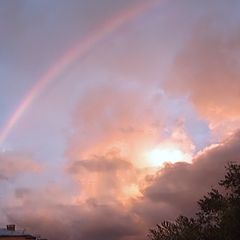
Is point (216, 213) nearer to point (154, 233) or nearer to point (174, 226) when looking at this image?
point (174, 226)

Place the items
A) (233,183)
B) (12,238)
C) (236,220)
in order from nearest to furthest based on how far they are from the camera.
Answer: (236,220), (233,183), (12,238)

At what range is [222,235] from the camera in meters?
52.8

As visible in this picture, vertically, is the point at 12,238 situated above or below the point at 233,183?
above

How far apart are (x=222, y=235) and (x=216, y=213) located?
6.19 metres

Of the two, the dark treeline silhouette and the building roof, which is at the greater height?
the building roof

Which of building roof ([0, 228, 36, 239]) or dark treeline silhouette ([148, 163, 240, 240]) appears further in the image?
building roof ([0, 228, 36, 239])

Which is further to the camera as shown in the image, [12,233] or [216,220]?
[12,233]

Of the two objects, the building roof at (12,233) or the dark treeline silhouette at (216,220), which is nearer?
the dark treeline silhouette at (216,220)

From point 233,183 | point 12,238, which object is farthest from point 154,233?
point 12,238

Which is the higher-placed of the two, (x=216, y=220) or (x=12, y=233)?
(x=12, y=233)

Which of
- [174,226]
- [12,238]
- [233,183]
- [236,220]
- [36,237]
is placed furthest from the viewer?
[36,237]

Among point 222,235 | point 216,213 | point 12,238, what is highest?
point 12,238

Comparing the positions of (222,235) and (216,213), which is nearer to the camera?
(222,235)

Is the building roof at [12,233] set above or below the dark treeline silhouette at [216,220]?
above
